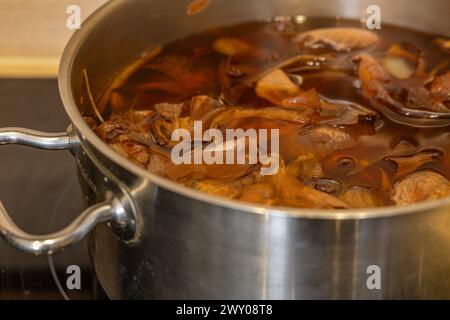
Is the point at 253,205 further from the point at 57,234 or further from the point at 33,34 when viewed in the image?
the point at 33,34

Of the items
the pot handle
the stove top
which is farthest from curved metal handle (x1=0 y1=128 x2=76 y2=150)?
the stove top

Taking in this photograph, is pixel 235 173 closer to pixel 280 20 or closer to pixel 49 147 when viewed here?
pixel 49 147

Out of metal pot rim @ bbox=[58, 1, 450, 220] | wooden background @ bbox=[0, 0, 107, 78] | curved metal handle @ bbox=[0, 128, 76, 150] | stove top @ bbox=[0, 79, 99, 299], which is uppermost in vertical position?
wooden background @ bbox=[0, 0, 107, 78]

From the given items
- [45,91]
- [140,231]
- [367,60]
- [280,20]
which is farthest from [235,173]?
[45,91]

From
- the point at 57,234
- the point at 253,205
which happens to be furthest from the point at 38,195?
the point at 253,205

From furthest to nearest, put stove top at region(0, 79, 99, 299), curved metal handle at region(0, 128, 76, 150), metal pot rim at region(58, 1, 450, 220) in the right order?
stove top at region(0, 79, 99, 299) < curved metal handle at region(0, 128, 76, 150) < metal pot rim at region(58, 1, 450, 220)

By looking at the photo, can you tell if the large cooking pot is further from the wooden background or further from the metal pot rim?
the wooden background
